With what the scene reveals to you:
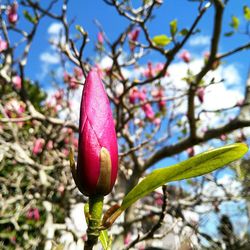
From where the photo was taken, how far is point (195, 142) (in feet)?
11.9

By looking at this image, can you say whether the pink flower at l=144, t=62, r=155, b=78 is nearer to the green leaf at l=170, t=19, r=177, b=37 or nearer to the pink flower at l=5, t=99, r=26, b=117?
the pink flower at l=5, t=99, r=26, b=117

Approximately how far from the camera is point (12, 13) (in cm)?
455

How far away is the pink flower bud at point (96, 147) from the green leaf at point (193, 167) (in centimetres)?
6

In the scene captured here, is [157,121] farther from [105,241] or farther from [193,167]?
[193,167]

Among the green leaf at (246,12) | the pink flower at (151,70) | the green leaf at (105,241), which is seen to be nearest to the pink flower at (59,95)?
the pink flower at (151,70)

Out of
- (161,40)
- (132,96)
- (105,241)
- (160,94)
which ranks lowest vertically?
(105,241)

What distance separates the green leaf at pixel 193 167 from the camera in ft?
2.15

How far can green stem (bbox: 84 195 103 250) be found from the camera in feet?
2.29

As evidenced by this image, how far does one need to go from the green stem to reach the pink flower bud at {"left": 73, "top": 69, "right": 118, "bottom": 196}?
0.02 meters

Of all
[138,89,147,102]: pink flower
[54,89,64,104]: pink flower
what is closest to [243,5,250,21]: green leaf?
[138,89,147,102]: pink flower

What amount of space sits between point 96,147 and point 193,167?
0.18 m

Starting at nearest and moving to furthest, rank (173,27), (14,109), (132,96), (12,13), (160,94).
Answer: (173,27) < (14,109) < (12,13) < (132,96) < (160,94)

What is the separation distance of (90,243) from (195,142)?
3012 mm

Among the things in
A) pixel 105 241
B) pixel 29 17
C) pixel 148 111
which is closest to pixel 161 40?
pixel 29 17
